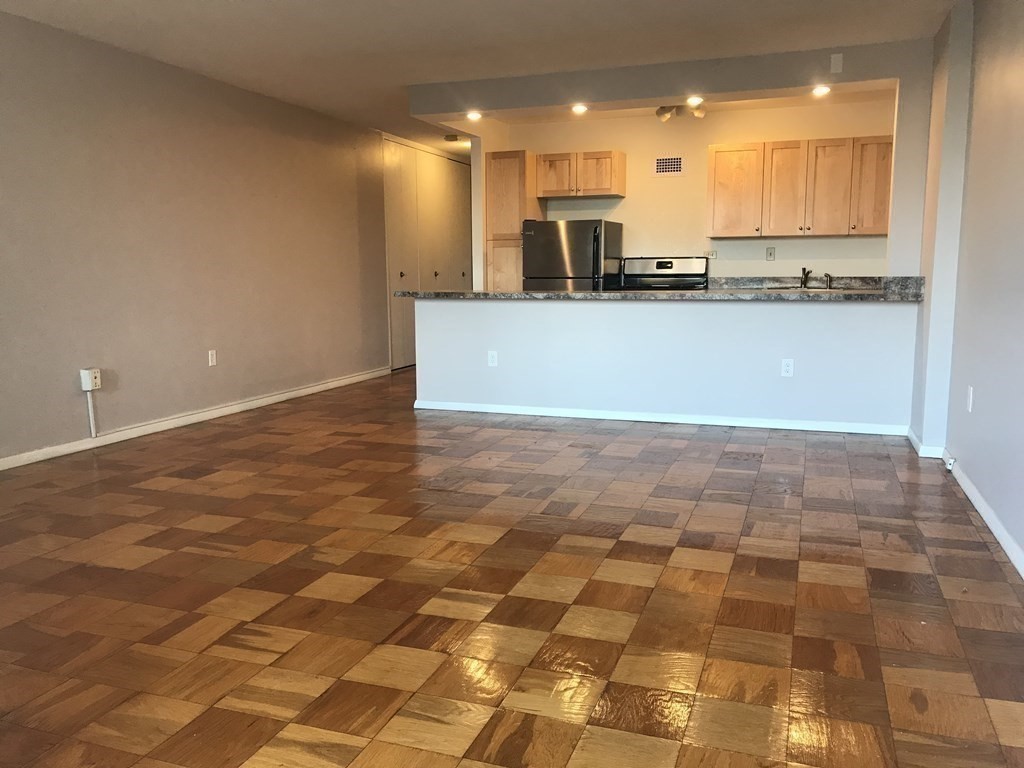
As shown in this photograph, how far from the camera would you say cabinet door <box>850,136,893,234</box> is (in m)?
5.80

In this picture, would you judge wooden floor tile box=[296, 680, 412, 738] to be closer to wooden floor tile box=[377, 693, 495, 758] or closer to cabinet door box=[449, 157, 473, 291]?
wooden floor tile box=[377, 693, 495, 758]

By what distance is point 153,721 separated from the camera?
169 centimetres

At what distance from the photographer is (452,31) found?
4.14 m

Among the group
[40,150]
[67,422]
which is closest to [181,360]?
[67,422]

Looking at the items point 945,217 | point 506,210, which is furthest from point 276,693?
point 506,210

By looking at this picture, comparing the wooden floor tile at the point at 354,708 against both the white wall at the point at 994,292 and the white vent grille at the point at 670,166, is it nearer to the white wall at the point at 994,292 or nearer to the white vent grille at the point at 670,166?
the white wall at the point at 994,292

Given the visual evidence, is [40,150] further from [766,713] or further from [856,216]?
[856,216]

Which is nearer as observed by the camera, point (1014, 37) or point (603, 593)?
point (603, 593)

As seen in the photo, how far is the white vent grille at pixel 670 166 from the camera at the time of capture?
21.5 ft

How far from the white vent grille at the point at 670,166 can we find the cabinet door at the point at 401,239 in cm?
260

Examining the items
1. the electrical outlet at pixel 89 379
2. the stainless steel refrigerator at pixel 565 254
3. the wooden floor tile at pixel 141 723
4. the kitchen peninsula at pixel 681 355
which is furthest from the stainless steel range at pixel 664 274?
the wooden floor tile at pixel 141 723

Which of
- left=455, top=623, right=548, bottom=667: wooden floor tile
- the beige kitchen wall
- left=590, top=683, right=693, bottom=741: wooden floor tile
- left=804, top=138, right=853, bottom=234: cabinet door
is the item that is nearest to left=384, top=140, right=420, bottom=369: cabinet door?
the beige kitchen wall

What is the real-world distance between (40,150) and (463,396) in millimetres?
2897

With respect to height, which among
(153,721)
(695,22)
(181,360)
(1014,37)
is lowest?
(153,721)
